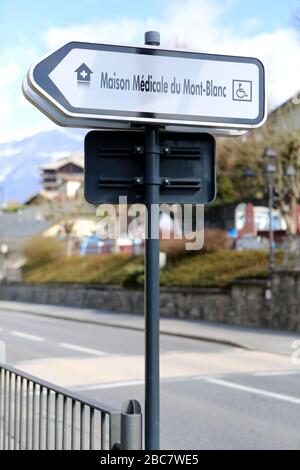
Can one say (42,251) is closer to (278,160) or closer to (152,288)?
(278,160)

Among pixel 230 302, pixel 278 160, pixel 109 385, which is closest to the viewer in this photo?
pixel 109 385

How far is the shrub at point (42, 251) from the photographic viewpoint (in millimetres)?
50375

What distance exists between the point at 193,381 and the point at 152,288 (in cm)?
928

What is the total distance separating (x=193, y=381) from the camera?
12023 mm

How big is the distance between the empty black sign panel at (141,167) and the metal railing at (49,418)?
3.16 feet

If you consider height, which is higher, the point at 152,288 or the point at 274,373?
the point at 152,288

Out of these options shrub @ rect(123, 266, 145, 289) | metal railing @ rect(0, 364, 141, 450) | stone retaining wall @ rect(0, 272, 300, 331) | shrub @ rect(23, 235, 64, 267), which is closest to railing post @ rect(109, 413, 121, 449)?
metal railing @ rect(0, 364, 141, 450)

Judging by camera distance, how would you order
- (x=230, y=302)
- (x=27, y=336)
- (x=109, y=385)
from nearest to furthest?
(x=109, y=385)
(x=27, y=336)
(x=230, y=302)

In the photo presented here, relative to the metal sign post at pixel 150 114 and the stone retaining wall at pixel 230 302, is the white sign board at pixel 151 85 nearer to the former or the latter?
the metal sign post at pixel 150 114

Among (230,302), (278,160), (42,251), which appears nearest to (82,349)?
(230,302)

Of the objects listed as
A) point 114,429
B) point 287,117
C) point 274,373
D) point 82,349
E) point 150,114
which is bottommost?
point 82,349

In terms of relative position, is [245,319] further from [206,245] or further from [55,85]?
[55,85]

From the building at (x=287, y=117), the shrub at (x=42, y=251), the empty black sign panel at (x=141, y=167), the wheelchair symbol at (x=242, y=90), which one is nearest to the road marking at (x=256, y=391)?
the empty black sign panel at (x=141, y=167)

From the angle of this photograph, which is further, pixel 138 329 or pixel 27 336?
pixel 138 329
